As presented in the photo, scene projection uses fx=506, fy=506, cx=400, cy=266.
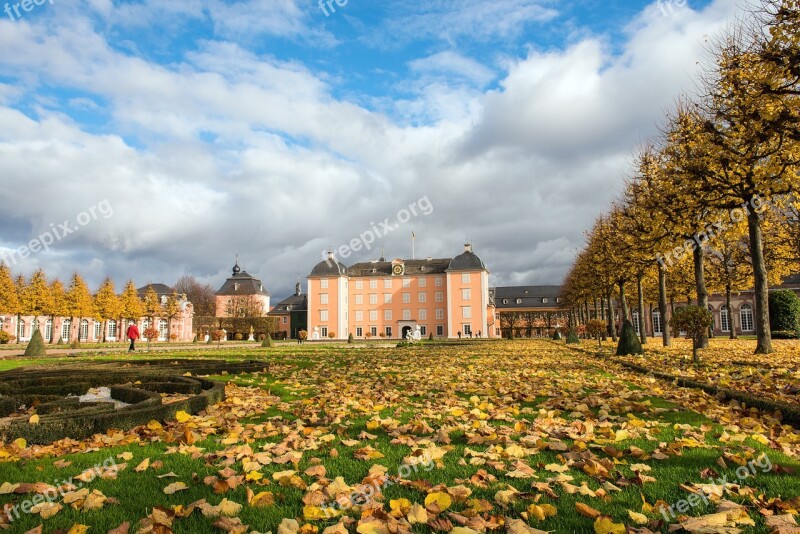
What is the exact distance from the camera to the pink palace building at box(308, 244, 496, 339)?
71.2 meters

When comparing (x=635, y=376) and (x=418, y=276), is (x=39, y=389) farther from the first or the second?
(x=418, y=276)

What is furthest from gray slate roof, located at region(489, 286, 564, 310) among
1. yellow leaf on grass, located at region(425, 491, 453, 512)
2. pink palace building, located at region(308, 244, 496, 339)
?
yellow leaf on grass, located at region(425, 491, 453, 512)

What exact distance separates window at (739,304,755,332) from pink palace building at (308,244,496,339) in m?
33.4

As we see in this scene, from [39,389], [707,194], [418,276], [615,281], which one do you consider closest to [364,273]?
[418,276]

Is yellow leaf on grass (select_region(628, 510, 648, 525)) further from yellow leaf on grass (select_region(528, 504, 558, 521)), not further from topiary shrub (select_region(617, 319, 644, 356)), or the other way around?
topiary shrub (select_region(617, 319, 644, 356))

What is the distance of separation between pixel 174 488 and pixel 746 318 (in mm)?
79882

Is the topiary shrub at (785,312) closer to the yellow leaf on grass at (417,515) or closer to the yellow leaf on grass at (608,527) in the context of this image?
the yellow leaf on grass at (608,527)

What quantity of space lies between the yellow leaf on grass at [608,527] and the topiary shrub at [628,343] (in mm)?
15521

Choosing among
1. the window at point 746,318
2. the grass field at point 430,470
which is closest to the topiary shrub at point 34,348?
the grass field at point 430,470

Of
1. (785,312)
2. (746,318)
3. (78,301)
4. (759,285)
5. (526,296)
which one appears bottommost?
(746,318)

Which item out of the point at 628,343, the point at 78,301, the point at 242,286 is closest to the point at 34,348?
the point at 628,343

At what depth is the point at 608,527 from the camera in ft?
8.20

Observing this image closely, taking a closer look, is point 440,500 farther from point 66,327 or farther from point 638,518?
point 66,327

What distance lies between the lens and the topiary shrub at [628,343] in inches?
653
